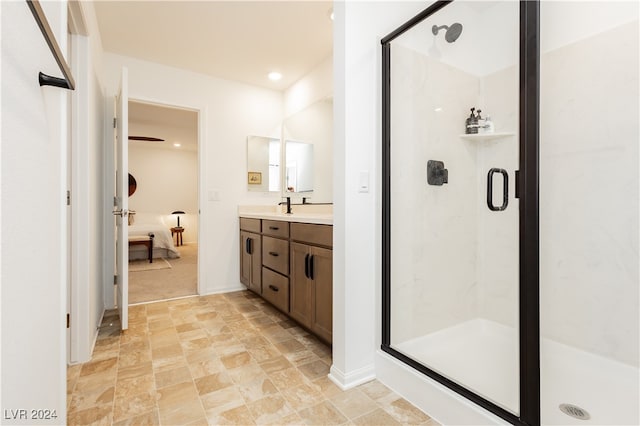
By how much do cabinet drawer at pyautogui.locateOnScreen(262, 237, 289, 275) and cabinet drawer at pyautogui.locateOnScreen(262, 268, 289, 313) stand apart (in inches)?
2.5

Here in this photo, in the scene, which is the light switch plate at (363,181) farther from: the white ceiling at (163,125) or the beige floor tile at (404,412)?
the white ceiling at (163,125)

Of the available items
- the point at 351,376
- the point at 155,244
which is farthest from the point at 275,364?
the point at 155,244

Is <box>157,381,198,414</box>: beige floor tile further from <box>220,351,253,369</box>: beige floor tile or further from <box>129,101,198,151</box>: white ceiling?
<box>129,101,198,151</box>: white ceiling

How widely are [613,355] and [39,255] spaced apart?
2444 millimetres

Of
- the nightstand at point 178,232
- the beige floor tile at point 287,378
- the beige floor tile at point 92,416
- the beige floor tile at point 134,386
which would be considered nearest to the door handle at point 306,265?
the beige floor tile at point 287,378

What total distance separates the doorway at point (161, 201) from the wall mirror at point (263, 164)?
767 mm

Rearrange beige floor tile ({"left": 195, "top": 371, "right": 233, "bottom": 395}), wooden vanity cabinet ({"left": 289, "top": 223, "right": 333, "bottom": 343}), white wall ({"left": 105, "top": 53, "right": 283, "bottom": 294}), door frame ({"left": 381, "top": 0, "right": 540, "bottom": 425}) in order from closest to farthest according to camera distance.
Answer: door frame ({"left": 381, "top": 0, "right": 540, "bottom": 425})
beige floor tile ({"left": 195, "top": 371, "right": 233, "bottom": 395})
wooden vanity cabinet ({"left": 289, "top": 223, "right": 333, "bottom": 343})
white wall ({"left": 105, "top": 53, "right": 283, "bottom": 294})

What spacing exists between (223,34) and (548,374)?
3.12m

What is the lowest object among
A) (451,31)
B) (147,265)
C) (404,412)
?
(404,412)

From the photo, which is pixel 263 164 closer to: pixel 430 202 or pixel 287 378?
pixel 430 202

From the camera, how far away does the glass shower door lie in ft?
5.58

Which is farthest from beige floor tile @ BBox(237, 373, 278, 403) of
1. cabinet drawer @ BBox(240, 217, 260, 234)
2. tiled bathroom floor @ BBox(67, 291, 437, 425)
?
cabinet drawer @ BBox(240, 217, 260, 234)

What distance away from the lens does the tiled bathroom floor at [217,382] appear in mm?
1383

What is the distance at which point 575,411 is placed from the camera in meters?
1.36
